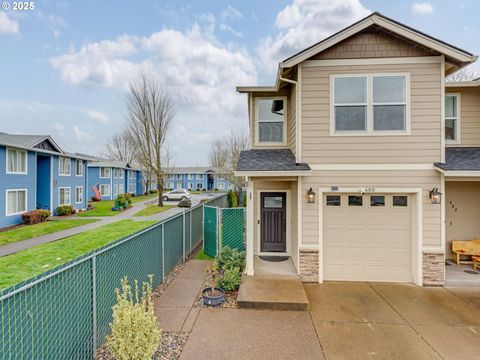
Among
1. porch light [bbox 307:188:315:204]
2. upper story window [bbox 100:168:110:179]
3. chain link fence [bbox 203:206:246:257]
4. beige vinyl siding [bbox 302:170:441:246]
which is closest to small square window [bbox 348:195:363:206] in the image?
beige vinyl siding [bbox 302:170:441:246]

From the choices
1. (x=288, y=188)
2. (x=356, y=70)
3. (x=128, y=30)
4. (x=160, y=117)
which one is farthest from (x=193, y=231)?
(x=160, y=117)

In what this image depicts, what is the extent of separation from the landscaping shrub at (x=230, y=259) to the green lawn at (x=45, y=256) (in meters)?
5.35

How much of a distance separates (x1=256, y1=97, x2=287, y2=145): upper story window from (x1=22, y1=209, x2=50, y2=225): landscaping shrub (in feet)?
56.4

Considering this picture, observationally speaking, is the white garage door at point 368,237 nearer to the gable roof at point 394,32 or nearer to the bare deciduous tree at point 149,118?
the gable roof at point 394,32

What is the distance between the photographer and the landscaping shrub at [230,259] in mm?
7285

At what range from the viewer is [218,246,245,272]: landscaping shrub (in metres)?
7.28

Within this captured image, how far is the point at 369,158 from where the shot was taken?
6840mm

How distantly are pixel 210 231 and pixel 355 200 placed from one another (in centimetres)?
512

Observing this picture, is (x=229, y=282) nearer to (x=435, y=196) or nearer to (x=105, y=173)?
(x=435, y=196)

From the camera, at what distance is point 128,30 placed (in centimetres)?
1538

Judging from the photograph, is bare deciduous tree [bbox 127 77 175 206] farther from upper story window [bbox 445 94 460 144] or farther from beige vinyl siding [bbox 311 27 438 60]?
upper story window [bbox 445 94 460 144]

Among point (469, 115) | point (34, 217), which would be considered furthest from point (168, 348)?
point (34, 217)

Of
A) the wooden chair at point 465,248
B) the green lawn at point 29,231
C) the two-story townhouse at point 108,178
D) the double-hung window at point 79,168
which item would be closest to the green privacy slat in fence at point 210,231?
the wooden chair at point 465,248

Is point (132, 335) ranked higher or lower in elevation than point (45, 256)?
higher
